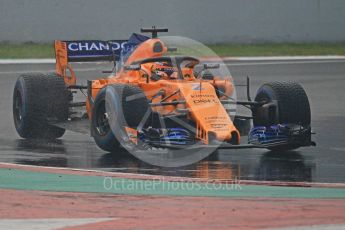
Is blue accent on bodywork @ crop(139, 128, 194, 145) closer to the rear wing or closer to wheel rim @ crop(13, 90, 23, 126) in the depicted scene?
wheel rim @ crop(13, 90, 23, 126)

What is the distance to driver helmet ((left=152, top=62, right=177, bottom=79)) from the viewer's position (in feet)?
45.0

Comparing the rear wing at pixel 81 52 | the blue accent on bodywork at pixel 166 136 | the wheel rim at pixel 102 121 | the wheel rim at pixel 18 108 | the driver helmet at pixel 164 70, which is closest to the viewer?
the blue accent on bodywork at pixel 166 136

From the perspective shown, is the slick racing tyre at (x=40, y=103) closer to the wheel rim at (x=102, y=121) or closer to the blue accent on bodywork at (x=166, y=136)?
the wheel rim at (x=102, y=121)

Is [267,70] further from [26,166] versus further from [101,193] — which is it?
[101,193]

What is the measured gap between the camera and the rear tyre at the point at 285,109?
13.1 metres

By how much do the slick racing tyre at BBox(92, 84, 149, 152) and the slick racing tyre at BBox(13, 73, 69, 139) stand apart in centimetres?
167

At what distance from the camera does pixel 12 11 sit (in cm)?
3300

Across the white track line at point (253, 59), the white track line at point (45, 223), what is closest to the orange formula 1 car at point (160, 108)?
the white track line at point (45, 223)

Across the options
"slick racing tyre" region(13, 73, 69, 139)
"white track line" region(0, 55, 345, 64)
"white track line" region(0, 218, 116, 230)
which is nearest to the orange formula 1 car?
"slick racing tyre" region(13, 73, 69, 139)

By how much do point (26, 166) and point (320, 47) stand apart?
2547cm

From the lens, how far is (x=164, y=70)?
13.8m

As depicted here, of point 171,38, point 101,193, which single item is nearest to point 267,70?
point 171,38

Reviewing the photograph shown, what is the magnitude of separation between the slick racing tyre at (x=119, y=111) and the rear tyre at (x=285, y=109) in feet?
5.48

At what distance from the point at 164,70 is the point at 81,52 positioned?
2.27 m
